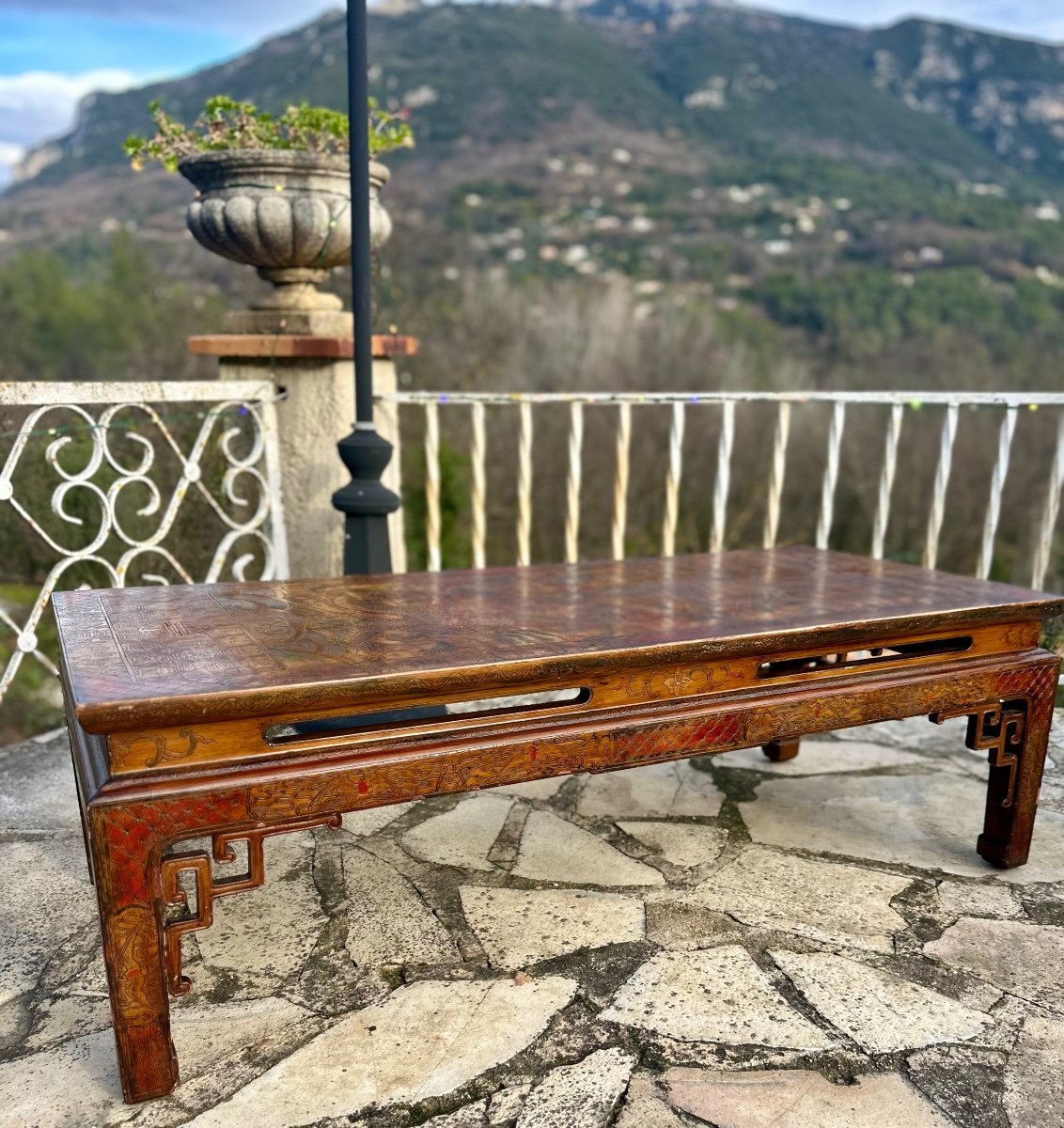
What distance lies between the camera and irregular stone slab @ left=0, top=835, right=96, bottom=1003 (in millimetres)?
1633

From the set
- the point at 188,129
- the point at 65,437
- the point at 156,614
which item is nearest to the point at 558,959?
the point at 156,614

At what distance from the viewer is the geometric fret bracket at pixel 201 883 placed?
126 centimetres

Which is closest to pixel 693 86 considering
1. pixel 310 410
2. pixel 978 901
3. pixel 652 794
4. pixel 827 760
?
pixel 310 410

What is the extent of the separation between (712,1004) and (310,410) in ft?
6.88

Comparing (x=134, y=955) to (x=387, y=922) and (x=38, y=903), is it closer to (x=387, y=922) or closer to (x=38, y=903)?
(x=387, y=922)

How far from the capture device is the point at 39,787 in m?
2.34

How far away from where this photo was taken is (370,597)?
1.86m

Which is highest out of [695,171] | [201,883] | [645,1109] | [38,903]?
[695,171]

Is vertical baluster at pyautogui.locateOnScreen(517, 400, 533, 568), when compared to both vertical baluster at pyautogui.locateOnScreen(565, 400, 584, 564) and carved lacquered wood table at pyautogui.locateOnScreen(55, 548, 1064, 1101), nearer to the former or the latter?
vertical baluster at pyautogui.locateOnScreen(565, 400, 584, 564)

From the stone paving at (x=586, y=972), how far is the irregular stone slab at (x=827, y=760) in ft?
0.60

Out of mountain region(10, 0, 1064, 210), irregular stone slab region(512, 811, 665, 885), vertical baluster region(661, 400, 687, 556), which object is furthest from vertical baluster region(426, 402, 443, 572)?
mountain region(10, 0, 1064, 210)

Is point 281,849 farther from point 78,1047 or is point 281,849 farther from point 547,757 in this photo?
point 547,757

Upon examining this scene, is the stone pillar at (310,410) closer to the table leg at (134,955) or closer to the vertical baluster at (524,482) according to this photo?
the vertical baluster at (524,482)

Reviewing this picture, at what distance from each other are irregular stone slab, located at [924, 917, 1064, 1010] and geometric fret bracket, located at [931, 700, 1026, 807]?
10.9 inches
